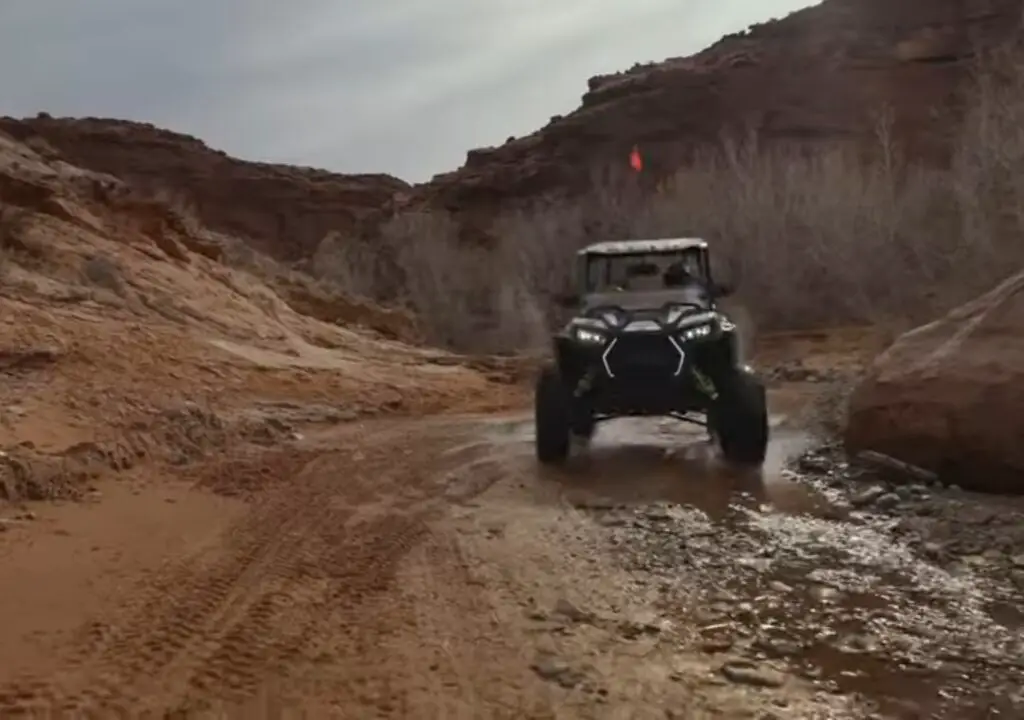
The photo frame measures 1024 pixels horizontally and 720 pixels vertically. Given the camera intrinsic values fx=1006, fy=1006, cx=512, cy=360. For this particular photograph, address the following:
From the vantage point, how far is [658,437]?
32.2ft

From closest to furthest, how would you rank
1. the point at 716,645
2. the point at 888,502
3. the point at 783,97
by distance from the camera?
the point at 716,645, the point at 888,502, the point at 783,97

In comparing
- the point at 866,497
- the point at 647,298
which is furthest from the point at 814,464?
the point at 647,298

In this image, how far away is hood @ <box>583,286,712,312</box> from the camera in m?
8.62

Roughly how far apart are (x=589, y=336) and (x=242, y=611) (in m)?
4.30

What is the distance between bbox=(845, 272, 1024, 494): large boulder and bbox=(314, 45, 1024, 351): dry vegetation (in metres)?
15.7

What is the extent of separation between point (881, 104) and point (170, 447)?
38189 mm

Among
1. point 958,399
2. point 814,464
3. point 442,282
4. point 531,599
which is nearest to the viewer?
point 531,599

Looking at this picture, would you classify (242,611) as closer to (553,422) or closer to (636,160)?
(553,422)

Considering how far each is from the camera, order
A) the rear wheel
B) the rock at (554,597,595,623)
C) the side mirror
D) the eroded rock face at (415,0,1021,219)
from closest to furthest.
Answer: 1. the rock at (554,597,595,623)
2. the rear wheel
3. the side mirror
4. the eroded rock face at (415,0,1021,219)

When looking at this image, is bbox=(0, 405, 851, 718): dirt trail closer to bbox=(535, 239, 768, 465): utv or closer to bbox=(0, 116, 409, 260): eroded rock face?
bbox=(535, 239, 768, 465): utv

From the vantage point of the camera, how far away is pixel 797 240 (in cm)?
2806

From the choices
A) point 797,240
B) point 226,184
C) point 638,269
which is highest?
point 226,184

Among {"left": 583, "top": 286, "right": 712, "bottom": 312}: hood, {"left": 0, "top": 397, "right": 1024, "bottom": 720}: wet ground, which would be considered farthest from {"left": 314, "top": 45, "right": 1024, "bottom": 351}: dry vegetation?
{"left": 0, "top": 397, "right": 1024, "bottom": 720}: wet ground

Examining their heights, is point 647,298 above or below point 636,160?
below
